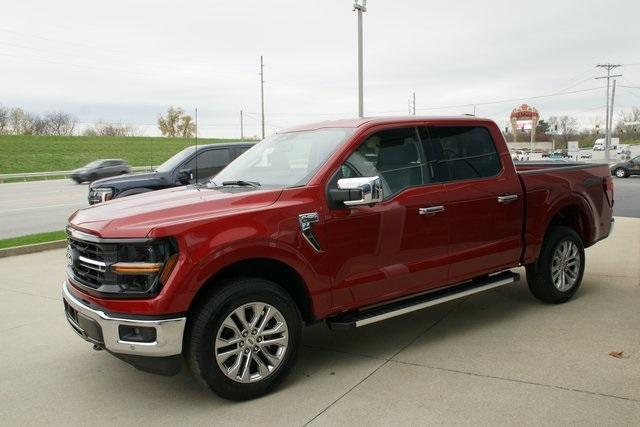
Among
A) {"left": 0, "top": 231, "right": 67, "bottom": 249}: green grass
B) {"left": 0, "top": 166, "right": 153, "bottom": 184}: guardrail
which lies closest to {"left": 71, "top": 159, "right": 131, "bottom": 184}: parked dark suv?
{"left": 0, "top": 166, "right": 153, "bottom": 184}: guardrail

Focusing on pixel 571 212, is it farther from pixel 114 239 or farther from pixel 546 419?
pixel 114 239

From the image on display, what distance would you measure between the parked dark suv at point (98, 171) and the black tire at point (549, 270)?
29.9m

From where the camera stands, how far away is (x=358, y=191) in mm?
3920

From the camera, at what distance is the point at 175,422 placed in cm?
351

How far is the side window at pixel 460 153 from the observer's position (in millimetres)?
4852

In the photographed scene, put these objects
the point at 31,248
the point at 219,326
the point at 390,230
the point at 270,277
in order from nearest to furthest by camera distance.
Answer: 1. the point at 219,326
2. the point at 270,277
3. the point at 390,230
4. the point at 31,248

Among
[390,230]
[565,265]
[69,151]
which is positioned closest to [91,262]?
[390,230]

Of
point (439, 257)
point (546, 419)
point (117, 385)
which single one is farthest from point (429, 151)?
point (117, 385)

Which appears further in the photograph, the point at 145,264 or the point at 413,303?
the point at 413,303

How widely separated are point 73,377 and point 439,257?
295cm

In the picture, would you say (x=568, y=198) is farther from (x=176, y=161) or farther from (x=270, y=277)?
(x=176, y=161)

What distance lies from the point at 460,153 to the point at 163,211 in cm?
268

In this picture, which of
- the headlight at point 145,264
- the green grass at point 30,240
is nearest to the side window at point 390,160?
the headlight at point 145,264

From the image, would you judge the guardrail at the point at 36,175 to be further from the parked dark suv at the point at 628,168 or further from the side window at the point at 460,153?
the side window at the point at 460,153
